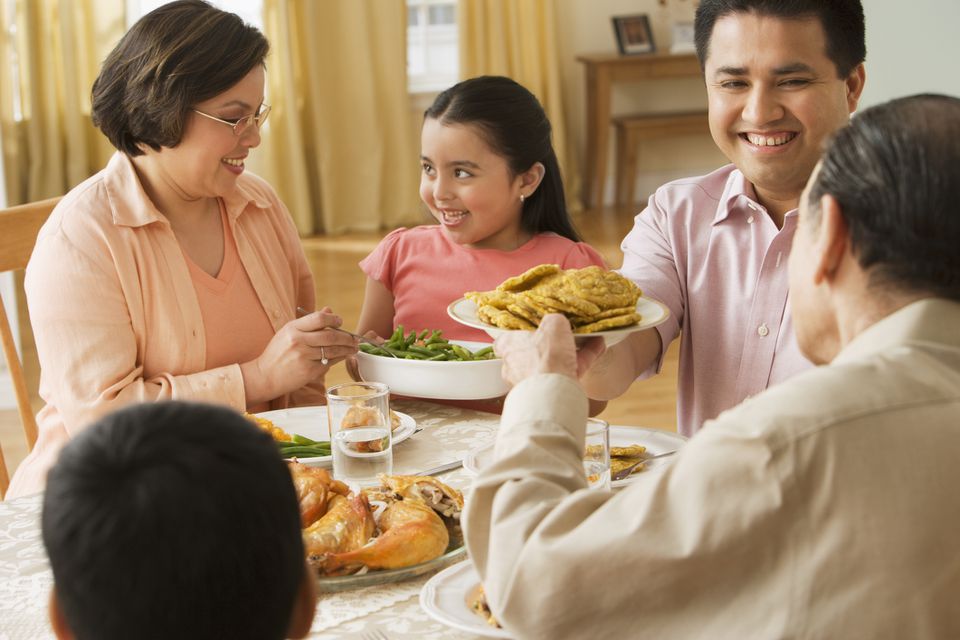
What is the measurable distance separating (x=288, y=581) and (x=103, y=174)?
58.3 inches

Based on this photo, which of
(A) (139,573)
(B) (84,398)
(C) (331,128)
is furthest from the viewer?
(C) (331,128)

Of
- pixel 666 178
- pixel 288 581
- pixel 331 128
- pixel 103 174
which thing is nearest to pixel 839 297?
pixel 288 581

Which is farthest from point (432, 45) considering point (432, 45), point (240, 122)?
point (240, 122)

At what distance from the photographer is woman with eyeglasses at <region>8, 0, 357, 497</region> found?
1.98 meters

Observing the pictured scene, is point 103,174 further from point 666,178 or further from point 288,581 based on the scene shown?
point 666,178

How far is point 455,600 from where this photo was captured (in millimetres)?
1225

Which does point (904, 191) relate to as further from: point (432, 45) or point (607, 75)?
point (432, 45)

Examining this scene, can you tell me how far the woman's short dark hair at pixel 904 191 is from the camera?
0.93 meters

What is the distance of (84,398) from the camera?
197cm

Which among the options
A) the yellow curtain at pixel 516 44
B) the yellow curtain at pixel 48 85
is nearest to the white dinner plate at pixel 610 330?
the yellow curtain at pixel 48 85

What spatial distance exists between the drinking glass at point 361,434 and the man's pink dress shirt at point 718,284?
58cm

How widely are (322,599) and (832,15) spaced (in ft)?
3.88

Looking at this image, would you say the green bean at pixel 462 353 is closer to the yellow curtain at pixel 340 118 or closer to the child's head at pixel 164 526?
the child's head at pixel 164 526

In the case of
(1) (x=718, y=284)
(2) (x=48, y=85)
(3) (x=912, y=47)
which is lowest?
(1) (x=718, y=284)
